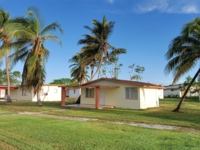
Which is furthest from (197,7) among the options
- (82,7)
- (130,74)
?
(130,74)

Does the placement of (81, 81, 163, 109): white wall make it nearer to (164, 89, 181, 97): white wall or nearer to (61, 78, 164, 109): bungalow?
(61, 78, 164, 109): bungalow

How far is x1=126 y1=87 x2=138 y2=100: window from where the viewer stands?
16.4m

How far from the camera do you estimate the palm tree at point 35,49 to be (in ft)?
56.4

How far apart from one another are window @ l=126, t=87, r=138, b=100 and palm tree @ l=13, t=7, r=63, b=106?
322 inches

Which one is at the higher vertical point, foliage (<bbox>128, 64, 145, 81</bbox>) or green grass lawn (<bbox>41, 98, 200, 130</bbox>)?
foliage (<bbox>128, 64, 145, 81</bbox>)

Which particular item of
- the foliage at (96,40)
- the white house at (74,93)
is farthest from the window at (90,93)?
the white house at (74,93)

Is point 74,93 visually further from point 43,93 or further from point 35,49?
point 35,49

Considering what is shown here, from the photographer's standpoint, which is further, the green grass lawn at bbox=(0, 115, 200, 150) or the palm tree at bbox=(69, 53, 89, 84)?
the palm tree at bbox=(69, 53, 89, 84)

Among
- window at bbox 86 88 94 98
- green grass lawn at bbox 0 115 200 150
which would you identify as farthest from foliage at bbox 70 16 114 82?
green grass lawn at bbox 0 115 200 150

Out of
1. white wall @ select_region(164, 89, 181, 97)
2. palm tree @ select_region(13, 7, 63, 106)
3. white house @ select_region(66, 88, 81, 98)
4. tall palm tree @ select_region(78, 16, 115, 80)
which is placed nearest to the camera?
palm tree @ select_region(13, 7, 63, 106)

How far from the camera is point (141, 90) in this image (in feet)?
53.6

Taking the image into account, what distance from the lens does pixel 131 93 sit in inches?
655

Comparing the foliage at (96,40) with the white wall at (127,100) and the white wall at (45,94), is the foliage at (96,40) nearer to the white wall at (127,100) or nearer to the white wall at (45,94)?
the white wall at (127,100)

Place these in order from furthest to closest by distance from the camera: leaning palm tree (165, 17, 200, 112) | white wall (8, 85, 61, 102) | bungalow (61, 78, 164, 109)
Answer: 1. white wall (8, 85, 61, 102)
2. bungalow (61, 78, 164, 109)
3. leaning palm tree (165, 17, 200, 112)
